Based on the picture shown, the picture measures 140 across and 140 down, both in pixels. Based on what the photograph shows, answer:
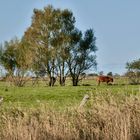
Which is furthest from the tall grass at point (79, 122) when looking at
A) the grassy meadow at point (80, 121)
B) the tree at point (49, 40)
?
the tree at point (49, 40)

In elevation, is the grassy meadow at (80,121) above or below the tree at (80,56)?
below

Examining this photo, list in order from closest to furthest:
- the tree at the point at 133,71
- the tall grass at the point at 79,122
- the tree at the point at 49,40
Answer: the tall grass at the point at 79,122, the tree at the point at 49,40, the tree at the point at 133,71

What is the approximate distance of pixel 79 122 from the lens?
12.0 meters

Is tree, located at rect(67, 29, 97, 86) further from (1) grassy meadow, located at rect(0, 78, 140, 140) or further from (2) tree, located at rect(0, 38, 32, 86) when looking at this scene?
(1) grassy meadow, located at rect(0, 78, 140, 140)

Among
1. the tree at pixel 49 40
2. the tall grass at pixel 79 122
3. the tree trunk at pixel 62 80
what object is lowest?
the tall grass at pixel 79 122

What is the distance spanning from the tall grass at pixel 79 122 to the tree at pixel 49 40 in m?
45.1

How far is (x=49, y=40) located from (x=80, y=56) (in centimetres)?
383

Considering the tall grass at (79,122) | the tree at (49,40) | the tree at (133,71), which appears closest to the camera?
the tall grass at (79,122)

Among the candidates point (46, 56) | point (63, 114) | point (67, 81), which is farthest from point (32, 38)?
point (63, 114)

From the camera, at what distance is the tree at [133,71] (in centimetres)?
6331

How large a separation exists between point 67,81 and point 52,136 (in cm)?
5095

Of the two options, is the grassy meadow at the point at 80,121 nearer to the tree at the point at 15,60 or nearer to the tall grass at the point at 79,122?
the tall grass at the point at 79,122

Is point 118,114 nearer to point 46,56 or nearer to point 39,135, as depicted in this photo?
point 39,135

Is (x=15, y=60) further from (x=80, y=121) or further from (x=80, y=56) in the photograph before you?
(x=80, y=121)
